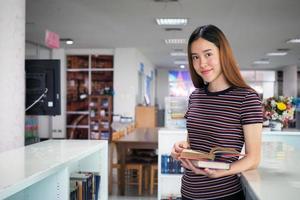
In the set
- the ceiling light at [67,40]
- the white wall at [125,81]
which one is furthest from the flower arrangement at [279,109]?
the white wall at [125,81]

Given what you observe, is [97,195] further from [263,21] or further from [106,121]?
[106,121]

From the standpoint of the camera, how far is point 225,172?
4.53 ft

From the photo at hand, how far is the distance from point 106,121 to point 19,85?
24.6ft

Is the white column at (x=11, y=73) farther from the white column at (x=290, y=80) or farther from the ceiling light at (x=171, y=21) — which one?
the white column at (x=290, y=80)

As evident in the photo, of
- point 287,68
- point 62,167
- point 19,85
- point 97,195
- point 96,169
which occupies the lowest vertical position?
point 97,195

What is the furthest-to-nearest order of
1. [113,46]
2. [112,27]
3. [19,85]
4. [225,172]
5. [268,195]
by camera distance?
[113,46] → [112,27] → [19,85] → [225,172] → [268,195]

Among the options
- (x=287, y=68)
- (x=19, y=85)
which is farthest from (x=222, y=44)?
(x=287, y=68)

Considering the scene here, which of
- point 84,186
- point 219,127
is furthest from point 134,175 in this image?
point 219,127

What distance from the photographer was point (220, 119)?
148cm

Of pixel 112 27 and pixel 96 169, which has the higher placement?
pixel 112 27

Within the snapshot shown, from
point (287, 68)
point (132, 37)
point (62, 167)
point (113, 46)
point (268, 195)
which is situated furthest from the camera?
point (287, 68)

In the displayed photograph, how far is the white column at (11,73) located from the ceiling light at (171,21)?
12.3ft

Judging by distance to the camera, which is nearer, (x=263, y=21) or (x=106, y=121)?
(x=263, y=21)

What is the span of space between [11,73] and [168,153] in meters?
1.82
